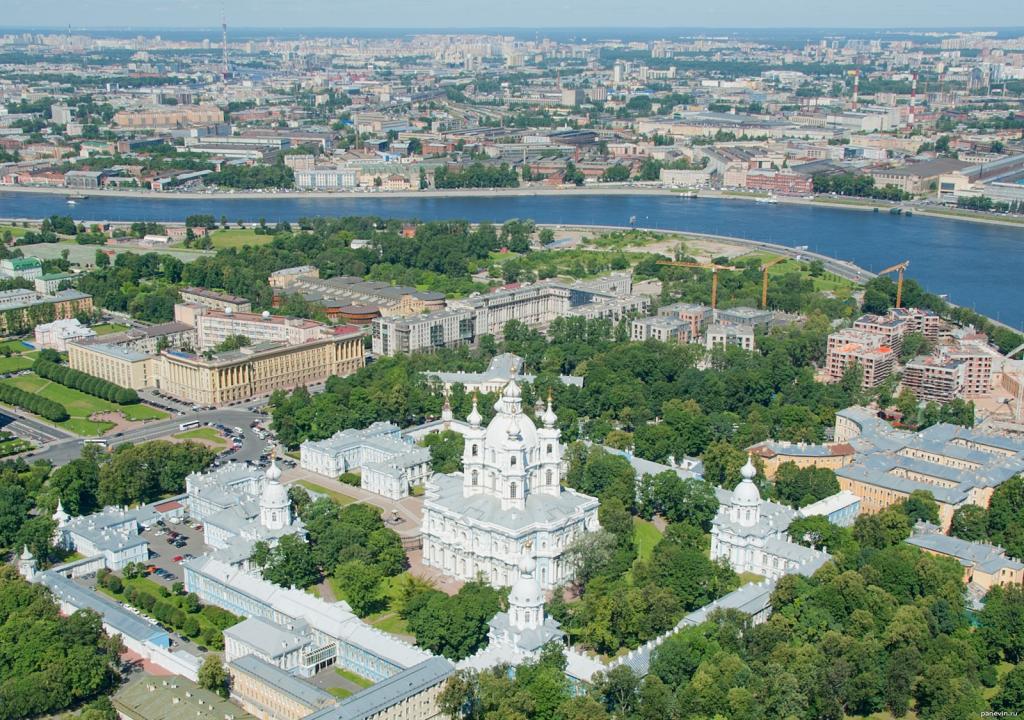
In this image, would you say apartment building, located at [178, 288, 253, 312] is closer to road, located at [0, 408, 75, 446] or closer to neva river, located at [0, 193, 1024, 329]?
road, located at [0, 408, 75, 446]

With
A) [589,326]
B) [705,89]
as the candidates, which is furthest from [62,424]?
[705,89]

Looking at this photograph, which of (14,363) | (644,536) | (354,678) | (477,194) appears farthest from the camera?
(477,194)

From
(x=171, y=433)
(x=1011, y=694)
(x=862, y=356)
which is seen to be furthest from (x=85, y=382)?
(x=1011, y=694)

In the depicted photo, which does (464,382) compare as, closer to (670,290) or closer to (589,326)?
(589,326)

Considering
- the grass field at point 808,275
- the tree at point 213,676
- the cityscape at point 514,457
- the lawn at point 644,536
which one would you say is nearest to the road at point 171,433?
the cityscape at point 514,457

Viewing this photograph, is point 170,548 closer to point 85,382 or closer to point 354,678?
point 354,678

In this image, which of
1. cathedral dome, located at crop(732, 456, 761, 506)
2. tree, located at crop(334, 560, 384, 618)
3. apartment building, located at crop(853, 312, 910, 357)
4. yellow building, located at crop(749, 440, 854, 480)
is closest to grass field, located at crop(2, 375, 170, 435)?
tree, located at crop(334, 560, 384, 618)
